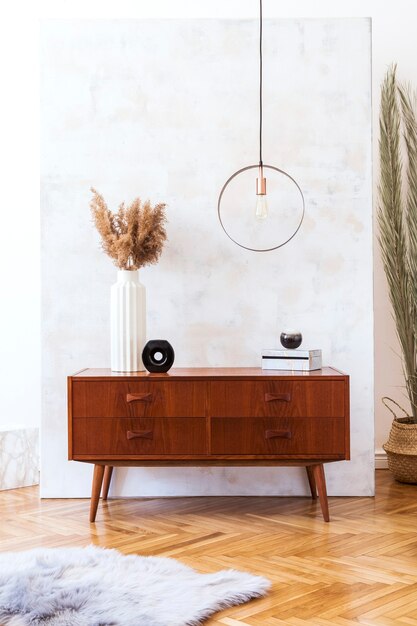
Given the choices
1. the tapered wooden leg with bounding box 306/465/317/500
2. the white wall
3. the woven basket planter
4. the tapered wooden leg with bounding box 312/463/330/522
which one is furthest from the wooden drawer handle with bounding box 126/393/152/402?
the woven basket planter

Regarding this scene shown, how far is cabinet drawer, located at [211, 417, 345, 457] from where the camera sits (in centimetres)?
369

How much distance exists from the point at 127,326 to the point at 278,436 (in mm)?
850

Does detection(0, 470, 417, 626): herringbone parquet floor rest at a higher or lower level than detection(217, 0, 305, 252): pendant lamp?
lower

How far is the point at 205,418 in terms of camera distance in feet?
12.2

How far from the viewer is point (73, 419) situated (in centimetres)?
372

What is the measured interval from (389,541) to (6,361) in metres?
2.55

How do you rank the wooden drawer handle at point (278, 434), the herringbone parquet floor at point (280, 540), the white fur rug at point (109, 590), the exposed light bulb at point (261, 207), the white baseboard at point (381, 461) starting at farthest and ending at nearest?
1. the white baseboard at point (381, 461)
2. the exposed light bulb at point (261, 207)
3. the wooden drawer handle at point (278, 434)
4. the herringbone parquet floor at point (280, 540)
5. the white fur rug at point (109, 590)

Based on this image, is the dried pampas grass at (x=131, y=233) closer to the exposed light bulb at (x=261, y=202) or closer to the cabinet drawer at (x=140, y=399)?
the exposed light bulb at (x=261, y=202)

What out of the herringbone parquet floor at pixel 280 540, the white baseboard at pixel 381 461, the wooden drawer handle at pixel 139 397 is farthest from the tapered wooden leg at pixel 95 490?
the white baseboard at pixel 381 461

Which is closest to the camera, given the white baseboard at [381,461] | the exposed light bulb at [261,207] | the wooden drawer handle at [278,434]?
the wooden drawer handle at [278,434]

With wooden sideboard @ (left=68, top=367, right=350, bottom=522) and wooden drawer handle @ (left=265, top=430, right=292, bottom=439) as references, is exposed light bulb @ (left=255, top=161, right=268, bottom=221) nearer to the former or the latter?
wooden sideboard @ (left=68, top=367, right=350, bottom=522)

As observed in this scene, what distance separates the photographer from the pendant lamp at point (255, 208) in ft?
13.8

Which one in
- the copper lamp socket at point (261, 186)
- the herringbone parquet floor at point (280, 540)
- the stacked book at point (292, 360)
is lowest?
the herringbone parquet floor at point (280, 540)

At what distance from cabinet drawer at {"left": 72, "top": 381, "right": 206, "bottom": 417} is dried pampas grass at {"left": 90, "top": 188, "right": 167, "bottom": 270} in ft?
1.97
